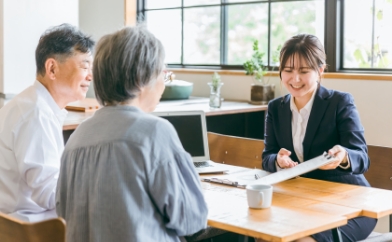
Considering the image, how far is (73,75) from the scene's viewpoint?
226 cm

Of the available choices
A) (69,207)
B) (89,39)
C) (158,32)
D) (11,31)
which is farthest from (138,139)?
(158,32)

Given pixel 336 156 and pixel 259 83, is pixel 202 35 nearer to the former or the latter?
pixel 259 83

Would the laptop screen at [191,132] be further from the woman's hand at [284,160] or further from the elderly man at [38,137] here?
the elderly man at [38,137]

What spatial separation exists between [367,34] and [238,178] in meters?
2.08

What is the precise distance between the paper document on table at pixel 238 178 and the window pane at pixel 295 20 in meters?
2.04

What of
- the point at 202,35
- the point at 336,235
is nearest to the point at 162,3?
the point at 202,35

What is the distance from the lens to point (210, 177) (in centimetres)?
250

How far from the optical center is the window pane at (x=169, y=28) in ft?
18.0

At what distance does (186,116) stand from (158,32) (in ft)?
9.84

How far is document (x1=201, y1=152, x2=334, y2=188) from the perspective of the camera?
2.20m

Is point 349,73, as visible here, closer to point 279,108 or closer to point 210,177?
point 279,108

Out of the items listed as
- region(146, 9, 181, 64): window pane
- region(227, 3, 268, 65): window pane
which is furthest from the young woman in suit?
region(146, 9, 181, 64): window pane

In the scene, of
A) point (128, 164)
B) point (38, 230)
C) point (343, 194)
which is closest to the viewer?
point (38, 230)

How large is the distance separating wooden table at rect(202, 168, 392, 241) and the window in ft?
6.40
